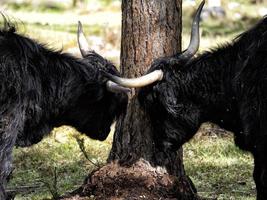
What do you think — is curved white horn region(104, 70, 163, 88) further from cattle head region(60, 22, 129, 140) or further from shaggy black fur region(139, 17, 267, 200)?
cattle head region(60, 22, 129, 140)

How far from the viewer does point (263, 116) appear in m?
7.51

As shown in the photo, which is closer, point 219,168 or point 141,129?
point 141,129

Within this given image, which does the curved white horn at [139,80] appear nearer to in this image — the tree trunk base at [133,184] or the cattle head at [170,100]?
the cattle head at [170,100]

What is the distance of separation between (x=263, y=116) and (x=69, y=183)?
3.63 m

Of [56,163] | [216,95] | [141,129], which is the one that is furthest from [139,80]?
[56,163]

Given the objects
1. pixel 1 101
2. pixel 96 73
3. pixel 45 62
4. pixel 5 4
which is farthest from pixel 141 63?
pixel 5 4

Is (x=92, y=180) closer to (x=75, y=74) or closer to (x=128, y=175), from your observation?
(x=128, y=175)

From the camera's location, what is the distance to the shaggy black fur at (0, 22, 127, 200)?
23.2 feet

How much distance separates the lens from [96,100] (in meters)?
7.99

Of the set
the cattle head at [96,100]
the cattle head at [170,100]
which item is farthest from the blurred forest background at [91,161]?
the cattle head at [170,100]

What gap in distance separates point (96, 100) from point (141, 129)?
2.30 feet

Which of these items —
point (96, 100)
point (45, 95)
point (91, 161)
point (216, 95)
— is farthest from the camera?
point (91, 161)

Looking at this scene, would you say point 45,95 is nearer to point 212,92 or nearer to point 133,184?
point 133,184

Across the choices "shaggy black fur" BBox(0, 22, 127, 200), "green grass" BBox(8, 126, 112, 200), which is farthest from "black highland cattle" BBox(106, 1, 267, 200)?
"green grass" BBox(8, 126, 112, 200)
